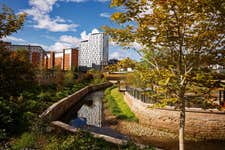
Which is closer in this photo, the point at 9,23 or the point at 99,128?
the point at 9,23

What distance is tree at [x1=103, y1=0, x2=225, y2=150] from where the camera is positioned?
252 inches

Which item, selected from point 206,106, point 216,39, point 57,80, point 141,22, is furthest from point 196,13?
point 57,80

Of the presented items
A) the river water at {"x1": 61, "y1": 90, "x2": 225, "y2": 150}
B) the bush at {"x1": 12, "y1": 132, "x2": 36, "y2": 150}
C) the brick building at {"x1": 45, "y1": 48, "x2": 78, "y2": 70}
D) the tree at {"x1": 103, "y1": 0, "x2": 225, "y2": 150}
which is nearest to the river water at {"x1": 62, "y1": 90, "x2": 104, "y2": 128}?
the river water at {"x1": 61, "y1": 90, "x2": 225, "y2": 150}

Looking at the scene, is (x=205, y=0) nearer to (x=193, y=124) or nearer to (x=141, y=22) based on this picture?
(x=141, y=22)

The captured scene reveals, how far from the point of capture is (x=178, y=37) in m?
6.80

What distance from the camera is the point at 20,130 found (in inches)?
415

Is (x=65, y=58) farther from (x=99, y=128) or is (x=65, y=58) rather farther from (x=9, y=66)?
(x=9, y=66)

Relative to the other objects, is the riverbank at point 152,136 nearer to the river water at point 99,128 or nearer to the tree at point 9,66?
the river water at point 99,128

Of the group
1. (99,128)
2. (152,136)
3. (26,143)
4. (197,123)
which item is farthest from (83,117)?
(26,143)

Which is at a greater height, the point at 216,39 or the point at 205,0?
the point at 205,0

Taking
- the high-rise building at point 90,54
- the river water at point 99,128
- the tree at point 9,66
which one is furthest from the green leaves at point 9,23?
the high-rise building at point 90,54

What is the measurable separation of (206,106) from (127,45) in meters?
3.02

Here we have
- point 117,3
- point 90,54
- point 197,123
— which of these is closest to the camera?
point 117,3

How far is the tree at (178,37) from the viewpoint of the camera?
641 centimetres
